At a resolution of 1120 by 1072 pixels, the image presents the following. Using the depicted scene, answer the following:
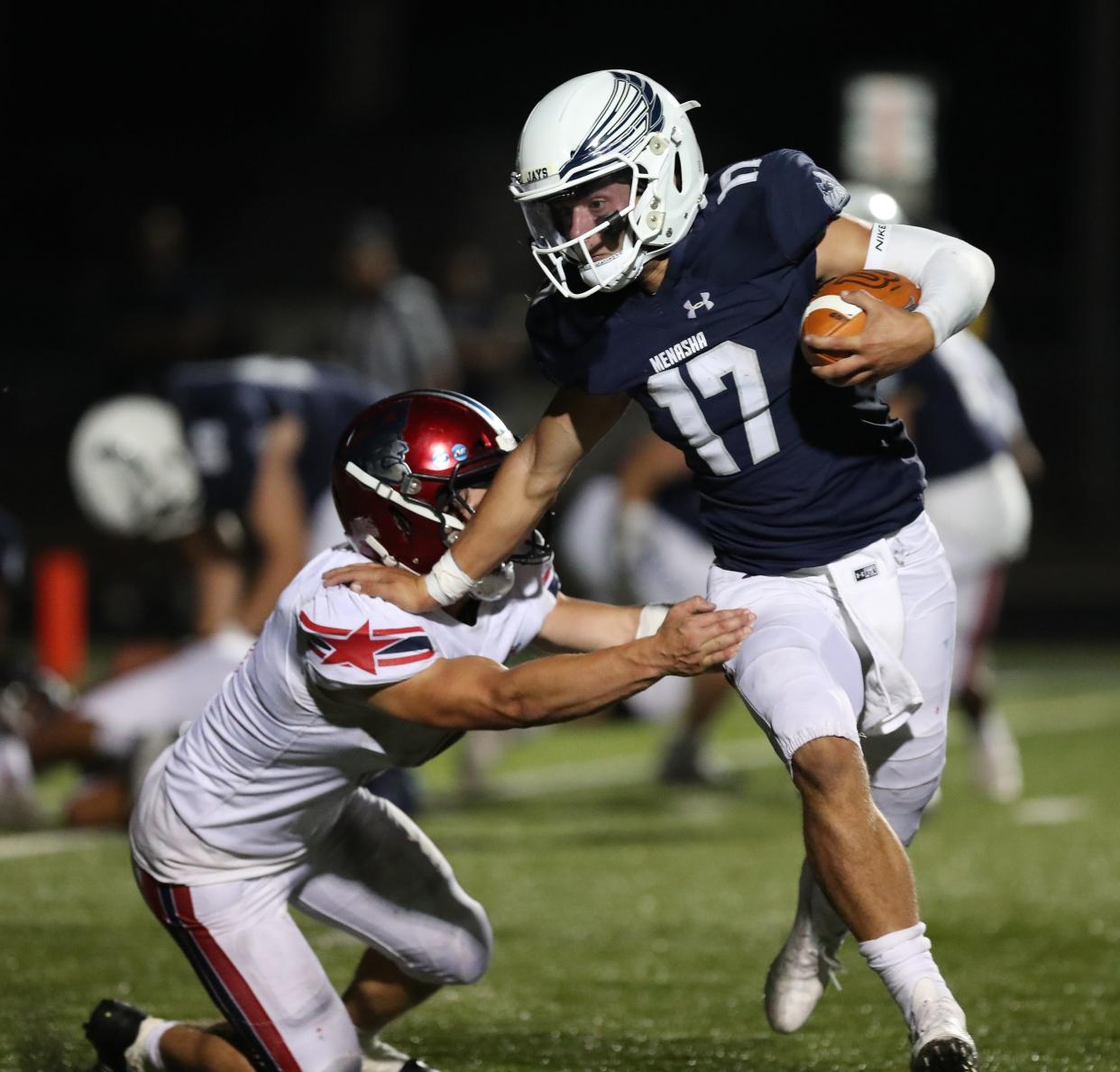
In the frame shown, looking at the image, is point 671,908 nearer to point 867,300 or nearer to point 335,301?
point 867,300

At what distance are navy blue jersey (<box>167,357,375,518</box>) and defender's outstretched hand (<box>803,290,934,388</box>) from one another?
3.12 meters

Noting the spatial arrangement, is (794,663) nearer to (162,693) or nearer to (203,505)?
(162,693)

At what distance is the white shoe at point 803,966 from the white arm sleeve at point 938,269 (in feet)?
3.47

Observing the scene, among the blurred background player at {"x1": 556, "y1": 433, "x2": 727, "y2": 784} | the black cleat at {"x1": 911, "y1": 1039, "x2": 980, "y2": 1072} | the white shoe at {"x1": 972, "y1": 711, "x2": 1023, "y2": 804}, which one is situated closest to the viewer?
the black cleat at {"x1": 911, "y1": 1039, "x2": 980, "y2": 1072}

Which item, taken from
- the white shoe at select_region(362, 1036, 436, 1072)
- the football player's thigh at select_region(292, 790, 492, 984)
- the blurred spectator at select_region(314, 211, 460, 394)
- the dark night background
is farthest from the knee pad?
the dark night background

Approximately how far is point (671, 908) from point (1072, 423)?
12051mm

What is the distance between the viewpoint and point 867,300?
3.37m

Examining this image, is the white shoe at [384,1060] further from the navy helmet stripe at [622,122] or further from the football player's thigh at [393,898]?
the navy helmet stripe at [622,122]

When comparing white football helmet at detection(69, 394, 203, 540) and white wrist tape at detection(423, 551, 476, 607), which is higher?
white wrist tape at detection(423, 551, 476, 607)

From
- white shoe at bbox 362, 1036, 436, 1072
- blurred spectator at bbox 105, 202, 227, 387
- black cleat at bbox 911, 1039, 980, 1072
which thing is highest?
black cleat at bbox 911, 1039, 980, 1072

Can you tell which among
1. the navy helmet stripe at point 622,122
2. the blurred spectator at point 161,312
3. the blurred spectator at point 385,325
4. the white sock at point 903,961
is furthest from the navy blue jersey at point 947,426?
the blurred spectator at point 161,312

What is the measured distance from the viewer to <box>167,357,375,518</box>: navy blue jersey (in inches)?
244

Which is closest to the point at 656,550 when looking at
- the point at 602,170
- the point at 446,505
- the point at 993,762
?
the point at 993,762

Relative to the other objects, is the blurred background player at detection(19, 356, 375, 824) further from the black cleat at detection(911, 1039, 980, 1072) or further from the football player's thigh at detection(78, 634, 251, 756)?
the black cleat at detection(911, 1039, 980, 1072)
